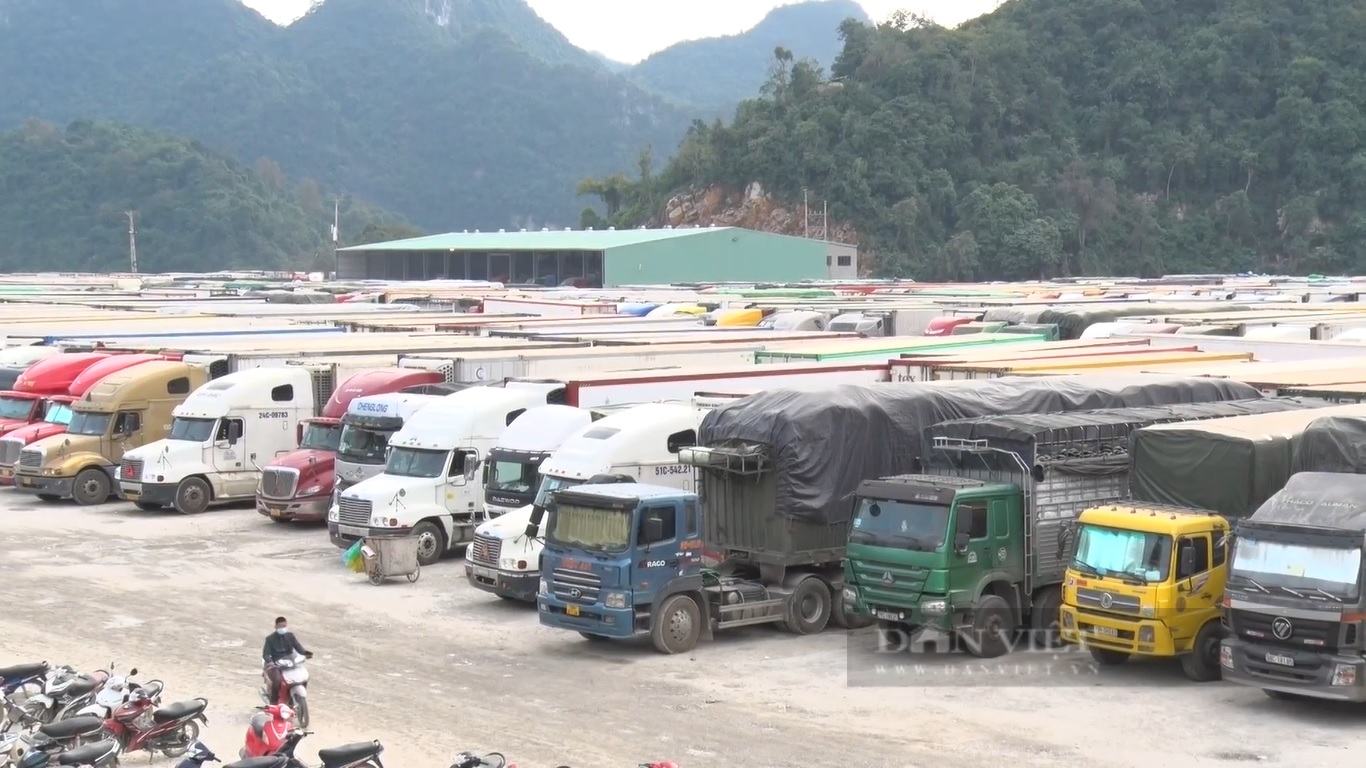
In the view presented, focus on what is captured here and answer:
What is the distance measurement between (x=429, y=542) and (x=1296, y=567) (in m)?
13.2

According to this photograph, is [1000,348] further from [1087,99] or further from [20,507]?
[1087,99]

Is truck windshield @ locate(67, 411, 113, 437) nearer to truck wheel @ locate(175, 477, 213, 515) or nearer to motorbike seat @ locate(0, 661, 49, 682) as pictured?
truck wheel @ locate(175, 477, 213, 515)

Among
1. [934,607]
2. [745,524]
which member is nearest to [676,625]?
[745,524]

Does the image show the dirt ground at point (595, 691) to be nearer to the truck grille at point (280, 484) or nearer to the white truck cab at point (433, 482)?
the white truck cab at point (433, 482)

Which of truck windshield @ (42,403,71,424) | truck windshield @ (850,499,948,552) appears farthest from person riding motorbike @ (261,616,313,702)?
truck windshield @ (42,403,71,424)

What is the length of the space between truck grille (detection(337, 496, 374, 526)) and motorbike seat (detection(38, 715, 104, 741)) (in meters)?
10.4

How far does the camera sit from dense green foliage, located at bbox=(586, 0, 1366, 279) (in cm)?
12456

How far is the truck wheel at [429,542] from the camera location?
23750 millimetres

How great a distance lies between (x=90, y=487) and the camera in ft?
101

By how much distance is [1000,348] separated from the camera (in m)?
32.7

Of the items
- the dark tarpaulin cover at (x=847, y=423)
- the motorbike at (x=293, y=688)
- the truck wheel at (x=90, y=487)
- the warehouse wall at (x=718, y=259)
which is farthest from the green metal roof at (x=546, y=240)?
the motorbike at (x=293, y=688)

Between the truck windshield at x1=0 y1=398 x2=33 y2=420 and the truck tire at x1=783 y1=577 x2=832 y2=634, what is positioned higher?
the truck windshield at x1=0 y1=398 x2=33 y2=420

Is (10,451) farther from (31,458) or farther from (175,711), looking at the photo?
(175,711)

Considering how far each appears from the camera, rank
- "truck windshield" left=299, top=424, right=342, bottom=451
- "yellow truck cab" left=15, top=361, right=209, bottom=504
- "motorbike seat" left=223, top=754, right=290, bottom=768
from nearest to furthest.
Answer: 1. "motorbike seat" left=223, top=754, right=290, bottom=768
2. "truck windshield" left=299, top=424, right=342, bottom=451
3. "yellow truck cab" left=15, top=361, right=209, bottom=504
